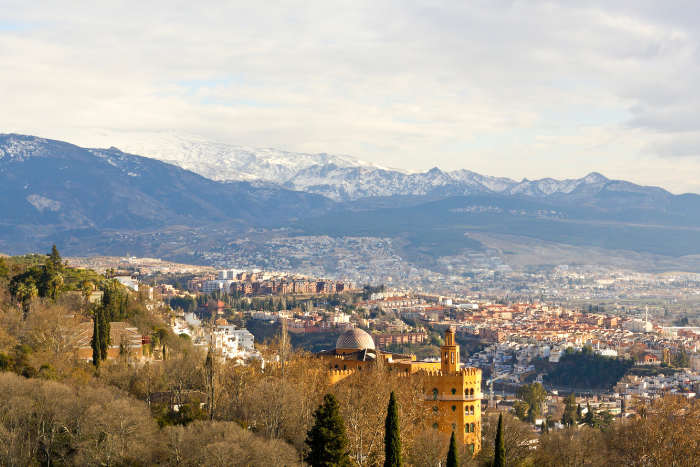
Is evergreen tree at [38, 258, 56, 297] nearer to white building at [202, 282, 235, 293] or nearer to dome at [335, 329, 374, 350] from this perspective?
dome at [335, 329, 374, 350]

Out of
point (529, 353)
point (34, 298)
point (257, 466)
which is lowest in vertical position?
point (529, 353)

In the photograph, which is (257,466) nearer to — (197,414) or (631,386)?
(197,414)

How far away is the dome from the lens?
55.4m

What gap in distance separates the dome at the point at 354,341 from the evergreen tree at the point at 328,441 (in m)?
18.4

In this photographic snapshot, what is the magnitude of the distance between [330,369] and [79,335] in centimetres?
1395

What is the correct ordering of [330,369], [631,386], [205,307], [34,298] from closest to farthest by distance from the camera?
[330,369]
[34,298]
[631,386]
[205,307]

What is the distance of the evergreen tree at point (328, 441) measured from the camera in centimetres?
3638

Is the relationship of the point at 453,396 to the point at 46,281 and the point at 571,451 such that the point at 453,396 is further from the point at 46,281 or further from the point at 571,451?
the point at 46,281

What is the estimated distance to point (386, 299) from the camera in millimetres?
169125

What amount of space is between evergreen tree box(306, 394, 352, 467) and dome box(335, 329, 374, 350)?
60.5 feet

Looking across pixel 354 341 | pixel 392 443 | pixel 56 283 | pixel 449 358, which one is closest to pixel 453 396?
pixel 449 358

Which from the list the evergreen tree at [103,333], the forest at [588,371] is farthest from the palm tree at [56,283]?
the forest at [588,371]

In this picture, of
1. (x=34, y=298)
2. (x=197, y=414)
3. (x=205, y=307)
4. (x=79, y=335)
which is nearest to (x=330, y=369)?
(x=197, y=414)

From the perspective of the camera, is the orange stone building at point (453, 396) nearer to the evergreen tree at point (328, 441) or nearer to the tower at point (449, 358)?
the tower at point (449, 358)
